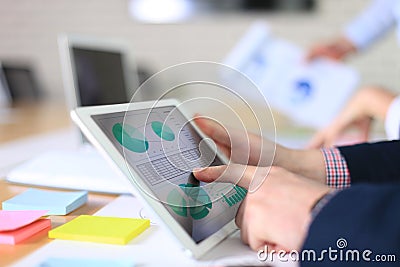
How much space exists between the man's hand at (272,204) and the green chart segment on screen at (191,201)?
2 cm

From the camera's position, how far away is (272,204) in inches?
22.9

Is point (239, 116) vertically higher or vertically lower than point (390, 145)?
higher

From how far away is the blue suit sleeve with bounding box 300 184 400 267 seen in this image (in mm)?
504

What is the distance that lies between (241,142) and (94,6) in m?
2.63

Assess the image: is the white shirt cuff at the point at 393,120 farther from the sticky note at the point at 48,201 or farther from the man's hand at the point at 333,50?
the sticky note at the point at 48,201

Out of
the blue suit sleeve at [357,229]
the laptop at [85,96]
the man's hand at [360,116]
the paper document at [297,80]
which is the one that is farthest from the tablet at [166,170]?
the paper document at [297,80]

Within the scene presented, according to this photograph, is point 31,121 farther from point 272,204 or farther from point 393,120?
point 272,204

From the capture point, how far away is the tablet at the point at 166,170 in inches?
23.3

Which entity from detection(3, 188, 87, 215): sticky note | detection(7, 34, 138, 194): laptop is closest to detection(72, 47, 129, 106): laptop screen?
detection(7, 34, 138, 194): laptop

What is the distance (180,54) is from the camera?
313 cm

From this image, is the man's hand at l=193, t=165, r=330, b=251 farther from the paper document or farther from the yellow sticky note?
the paper document

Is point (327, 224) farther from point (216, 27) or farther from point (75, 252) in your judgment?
point (216, 27)

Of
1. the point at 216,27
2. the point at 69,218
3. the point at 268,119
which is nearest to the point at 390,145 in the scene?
the point at 268,119

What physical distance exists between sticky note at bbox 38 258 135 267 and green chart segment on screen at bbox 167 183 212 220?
0.08m
